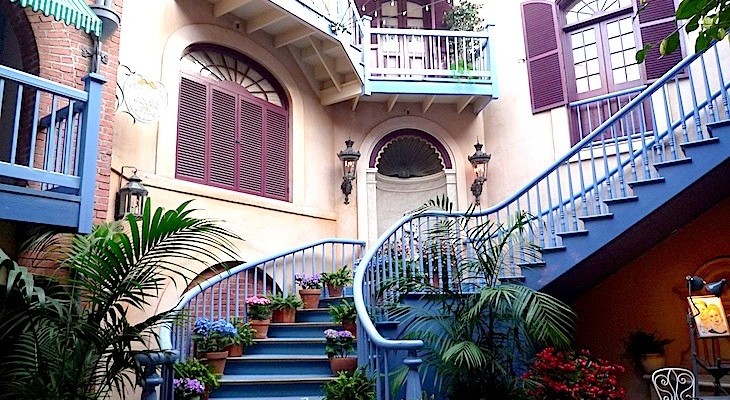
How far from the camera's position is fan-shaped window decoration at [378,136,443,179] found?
29.8ft

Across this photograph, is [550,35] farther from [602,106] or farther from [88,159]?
[88,159]

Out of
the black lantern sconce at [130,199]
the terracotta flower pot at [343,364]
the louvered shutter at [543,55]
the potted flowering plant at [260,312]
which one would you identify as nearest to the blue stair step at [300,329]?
the potted flowering plant at [260,312]

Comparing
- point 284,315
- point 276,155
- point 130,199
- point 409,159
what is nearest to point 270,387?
point 284,315

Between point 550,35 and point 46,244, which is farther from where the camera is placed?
point 550,35

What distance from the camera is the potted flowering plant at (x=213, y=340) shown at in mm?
5270

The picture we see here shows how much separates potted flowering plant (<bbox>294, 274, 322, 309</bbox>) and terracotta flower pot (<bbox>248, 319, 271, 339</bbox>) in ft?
2.53

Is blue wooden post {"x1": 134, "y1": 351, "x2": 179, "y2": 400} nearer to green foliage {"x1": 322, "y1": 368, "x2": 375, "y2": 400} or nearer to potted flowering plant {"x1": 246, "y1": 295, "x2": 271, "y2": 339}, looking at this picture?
green foliage {"x1": 322, "y1": 368, "x2": 375, "y2": 400}

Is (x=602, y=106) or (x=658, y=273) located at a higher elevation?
(x=602, y=106)

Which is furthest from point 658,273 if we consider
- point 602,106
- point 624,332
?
point 602,106

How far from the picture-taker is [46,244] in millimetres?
4570

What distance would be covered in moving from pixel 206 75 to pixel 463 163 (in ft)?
13.0

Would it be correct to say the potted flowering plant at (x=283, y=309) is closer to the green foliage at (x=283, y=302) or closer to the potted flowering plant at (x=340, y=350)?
the green foliage at (x=283, y=302)

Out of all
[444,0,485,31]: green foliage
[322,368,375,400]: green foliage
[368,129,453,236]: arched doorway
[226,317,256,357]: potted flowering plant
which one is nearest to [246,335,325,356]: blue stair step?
[226,317,256,357]: potted flowering plant

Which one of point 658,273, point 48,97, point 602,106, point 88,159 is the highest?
point 602,106
